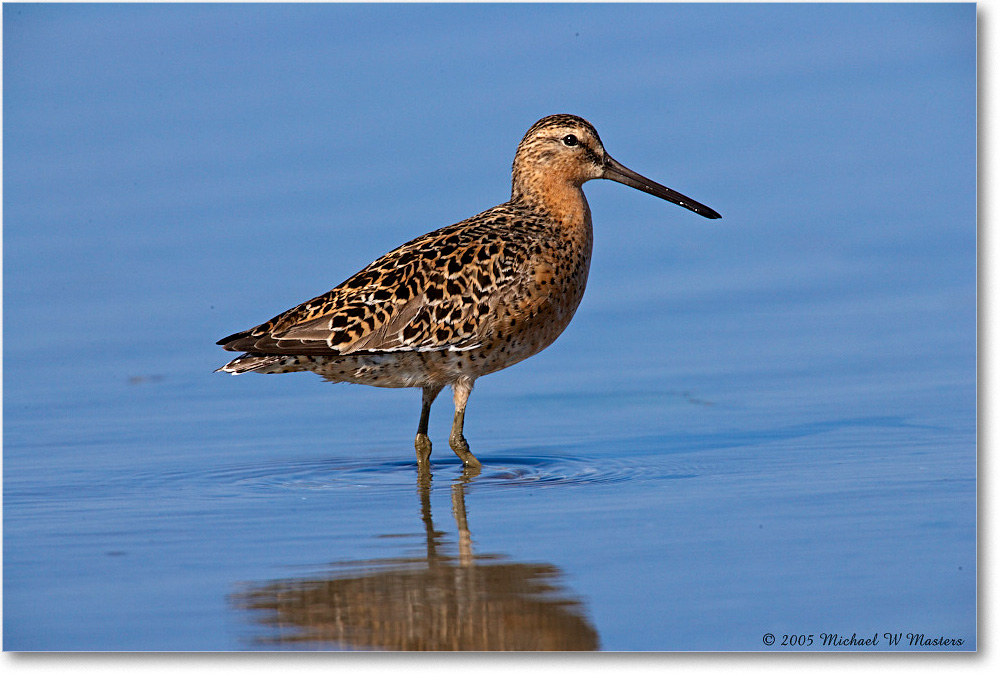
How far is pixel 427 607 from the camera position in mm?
7121

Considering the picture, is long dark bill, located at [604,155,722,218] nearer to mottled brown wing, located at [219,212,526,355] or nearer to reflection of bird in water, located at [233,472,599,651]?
mottled brown wing, located at [219,212,526,355]

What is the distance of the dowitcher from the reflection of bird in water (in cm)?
193

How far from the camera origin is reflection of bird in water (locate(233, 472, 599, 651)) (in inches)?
268

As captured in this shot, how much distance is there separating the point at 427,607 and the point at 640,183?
14.7 feet

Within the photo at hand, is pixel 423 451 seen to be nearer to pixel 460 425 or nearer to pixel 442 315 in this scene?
pixel 460 425

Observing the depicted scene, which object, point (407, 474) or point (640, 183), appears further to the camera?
point (640, 183)

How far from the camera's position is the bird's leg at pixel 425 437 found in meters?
9.70

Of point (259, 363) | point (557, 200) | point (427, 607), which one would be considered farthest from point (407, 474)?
point (427, 607)

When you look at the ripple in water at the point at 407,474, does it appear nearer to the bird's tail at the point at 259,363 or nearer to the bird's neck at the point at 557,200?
the bird's tail at the point at 259,363

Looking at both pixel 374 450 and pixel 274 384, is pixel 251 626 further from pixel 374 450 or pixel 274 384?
pixel 274 384

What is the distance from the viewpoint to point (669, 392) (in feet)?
35.9

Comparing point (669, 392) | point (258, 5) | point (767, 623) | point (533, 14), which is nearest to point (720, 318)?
point (669, 392)

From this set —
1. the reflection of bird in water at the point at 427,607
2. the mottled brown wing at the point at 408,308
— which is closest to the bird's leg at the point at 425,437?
the mottled brown wing at the point at 408,308

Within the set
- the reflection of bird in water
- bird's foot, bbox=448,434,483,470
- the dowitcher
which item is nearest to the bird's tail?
the dowitcher
